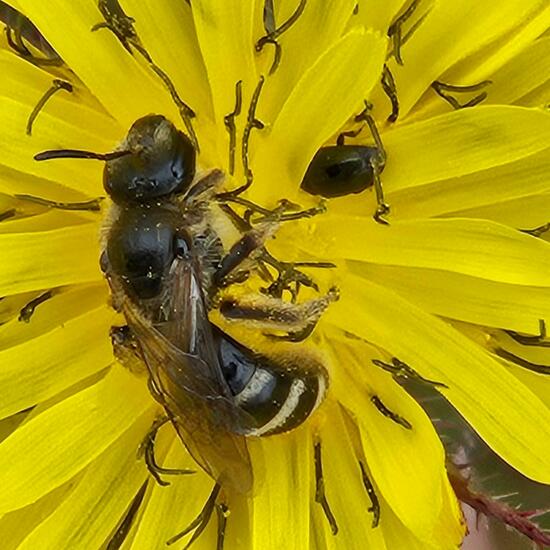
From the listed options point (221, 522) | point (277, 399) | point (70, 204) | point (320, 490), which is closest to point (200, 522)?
point (221, 522)

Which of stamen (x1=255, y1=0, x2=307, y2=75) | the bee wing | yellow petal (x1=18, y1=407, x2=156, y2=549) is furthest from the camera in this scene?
yellow petal (x1=18, y1=407, x2=156, y2=549)

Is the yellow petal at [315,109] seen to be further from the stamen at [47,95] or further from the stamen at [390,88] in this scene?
the stamen at [47,95]

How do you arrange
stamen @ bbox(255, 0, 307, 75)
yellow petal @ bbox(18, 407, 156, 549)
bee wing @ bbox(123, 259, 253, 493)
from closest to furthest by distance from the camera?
bee wing @ bbox(123, 259, 253, 493) < stamen @ bbox(255, 0, 307, 75) < yellow petal @ bbox(18, 407, 156, 549)

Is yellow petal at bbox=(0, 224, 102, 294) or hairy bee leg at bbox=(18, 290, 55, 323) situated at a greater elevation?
yellow petal at bbox=(0, 224, 102, 294)

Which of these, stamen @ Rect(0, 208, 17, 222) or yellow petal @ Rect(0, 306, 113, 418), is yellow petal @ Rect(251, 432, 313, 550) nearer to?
yellow petal @ Rect(0, 306, 113, 418)

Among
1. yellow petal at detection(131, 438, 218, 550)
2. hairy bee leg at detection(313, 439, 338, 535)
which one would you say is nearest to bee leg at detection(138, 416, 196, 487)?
yellow petal at detection(131, 438, 218, 550)

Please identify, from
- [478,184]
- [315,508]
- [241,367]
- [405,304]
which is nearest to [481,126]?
[478,184]
